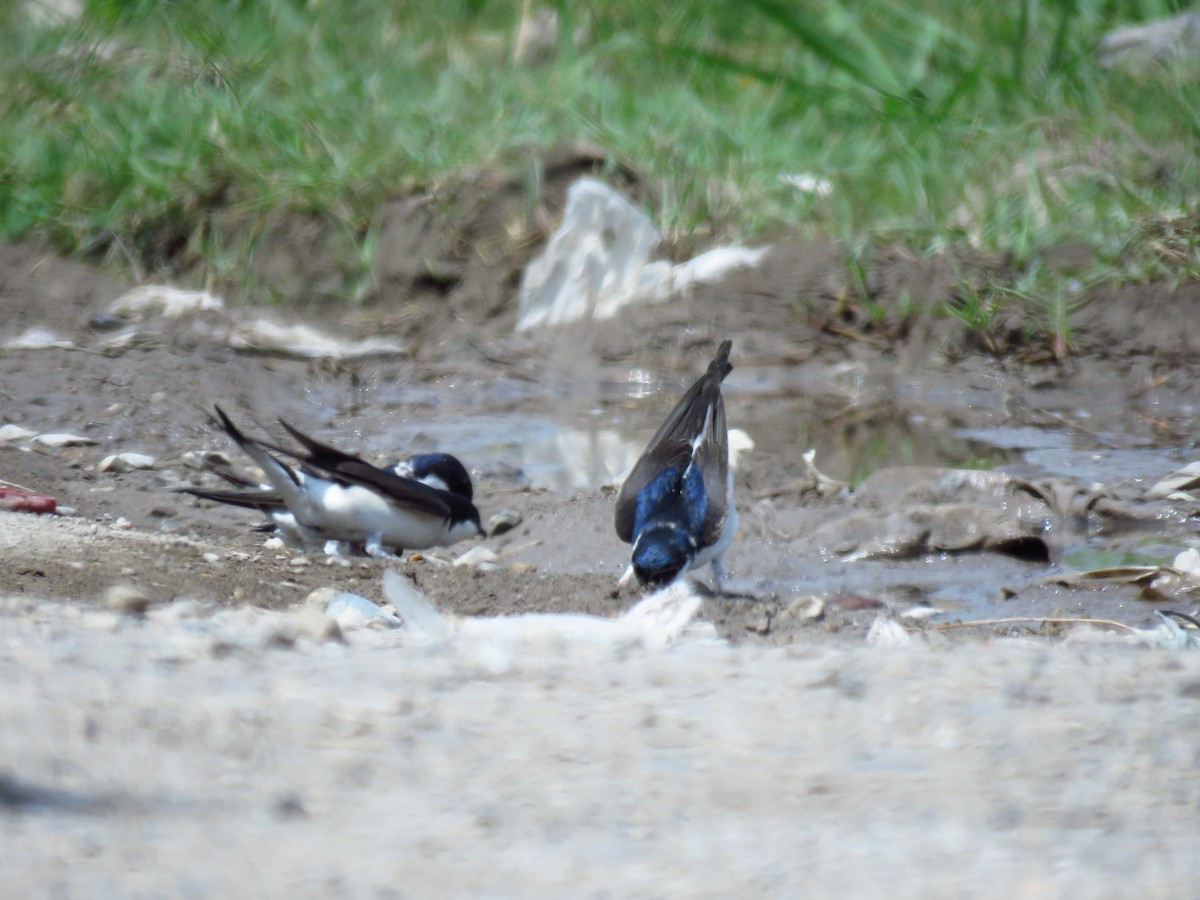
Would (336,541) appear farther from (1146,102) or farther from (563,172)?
(1146,102)

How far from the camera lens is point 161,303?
305 inches

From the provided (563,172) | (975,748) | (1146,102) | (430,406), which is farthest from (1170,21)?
(975,748)

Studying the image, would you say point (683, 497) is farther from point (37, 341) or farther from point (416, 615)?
point (37, 341)

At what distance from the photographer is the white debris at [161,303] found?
7.69 m

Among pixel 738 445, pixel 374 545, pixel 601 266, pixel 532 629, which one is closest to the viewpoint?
pixel 532 629

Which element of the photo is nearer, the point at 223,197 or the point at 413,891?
the point at 413,891

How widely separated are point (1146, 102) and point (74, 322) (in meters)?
5.57

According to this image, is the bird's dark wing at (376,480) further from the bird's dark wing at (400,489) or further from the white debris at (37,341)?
the white debris at (37,341)

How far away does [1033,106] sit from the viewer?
27.7ft

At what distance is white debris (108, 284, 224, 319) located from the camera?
7.69 meters

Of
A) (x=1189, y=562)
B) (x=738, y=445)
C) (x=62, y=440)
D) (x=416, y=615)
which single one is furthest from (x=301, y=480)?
(x=1189, y=562)

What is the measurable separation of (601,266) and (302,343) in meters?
1.52

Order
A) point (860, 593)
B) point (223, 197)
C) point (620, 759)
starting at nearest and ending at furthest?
point (620, 759) < point (860, 593) < point (223, 197)

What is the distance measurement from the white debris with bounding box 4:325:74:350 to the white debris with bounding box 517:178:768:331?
2.18 meters
